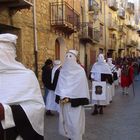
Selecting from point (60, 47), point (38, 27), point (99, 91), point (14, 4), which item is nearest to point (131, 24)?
point (60, 47)

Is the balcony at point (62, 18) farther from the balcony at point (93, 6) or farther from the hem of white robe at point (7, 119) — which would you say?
the hem of white robe at point (7, 119)

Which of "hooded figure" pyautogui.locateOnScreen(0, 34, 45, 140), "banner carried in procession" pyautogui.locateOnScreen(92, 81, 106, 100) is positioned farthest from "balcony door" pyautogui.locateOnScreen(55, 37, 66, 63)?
"hooded figure" pyautogui.locateOnScreen(0, 34, 45, 140)

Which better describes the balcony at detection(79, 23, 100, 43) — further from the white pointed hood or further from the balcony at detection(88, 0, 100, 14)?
the white pointed hood

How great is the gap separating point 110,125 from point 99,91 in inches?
94.1

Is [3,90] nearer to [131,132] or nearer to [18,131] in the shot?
[18,131]

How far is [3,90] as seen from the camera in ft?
11.6

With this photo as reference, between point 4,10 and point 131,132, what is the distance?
7.80m

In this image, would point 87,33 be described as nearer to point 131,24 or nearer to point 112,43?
point 112,43

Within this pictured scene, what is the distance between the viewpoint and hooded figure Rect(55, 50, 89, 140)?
7.09 m

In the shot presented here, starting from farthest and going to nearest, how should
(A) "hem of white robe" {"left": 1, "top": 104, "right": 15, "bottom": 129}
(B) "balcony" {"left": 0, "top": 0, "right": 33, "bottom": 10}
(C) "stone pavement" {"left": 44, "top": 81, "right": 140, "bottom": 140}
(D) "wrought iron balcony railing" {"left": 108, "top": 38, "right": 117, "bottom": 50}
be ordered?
(D) "wrought iron balcony railing" {"left": 108, "top": 38, "right": 117, "bottom": 50}, (B) "balcony" {"left": 0, "top": 0, "right": 33, "bottom": 10}, (C) "stone pavement" {"left": 44, "top": 81, "right": 140, "bottom": 140}, (A) "hem of white robe" {"left": 1, "top": 104, "right": 15, "bottom": 129}

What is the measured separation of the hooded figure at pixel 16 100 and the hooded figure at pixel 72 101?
11.1ft

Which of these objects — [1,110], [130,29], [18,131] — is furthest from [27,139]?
[130,29]

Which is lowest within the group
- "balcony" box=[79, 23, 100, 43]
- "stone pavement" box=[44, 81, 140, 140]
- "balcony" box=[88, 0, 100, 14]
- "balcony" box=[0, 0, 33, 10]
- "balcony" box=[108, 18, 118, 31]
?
"stone pavement" box=[44, 81, 140, 140]

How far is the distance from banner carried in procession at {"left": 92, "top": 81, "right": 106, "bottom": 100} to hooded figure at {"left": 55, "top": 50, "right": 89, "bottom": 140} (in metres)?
4.52
